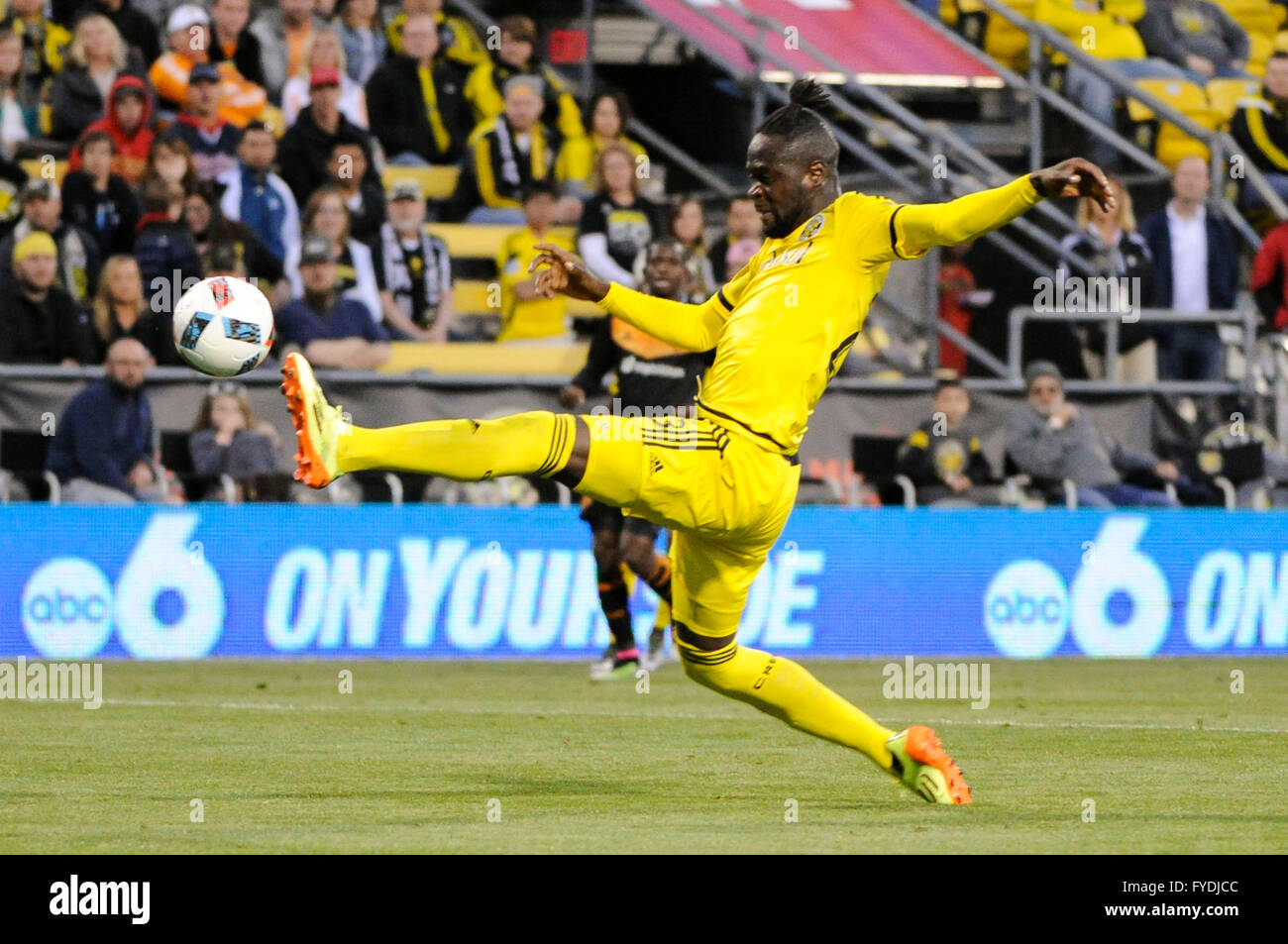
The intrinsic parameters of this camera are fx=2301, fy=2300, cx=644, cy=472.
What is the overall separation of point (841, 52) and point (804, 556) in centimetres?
716

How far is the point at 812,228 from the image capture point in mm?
8305

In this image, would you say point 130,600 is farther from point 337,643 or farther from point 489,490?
point 489,490

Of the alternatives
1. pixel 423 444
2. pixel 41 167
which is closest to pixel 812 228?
pixel 423 444

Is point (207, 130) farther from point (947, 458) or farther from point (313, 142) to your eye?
point (947, 458)

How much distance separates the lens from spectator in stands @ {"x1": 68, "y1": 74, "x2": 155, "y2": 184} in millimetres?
17641

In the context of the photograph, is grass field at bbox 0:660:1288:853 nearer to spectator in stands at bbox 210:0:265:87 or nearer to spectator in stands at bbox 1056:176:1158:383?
spectator in stands at bbox 1056:176:1158:383

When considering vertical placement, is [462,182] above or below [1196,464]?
above

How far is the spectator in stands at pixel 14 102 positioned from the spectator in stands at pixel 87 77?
12.2 inches

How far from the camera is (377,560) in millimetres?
15531

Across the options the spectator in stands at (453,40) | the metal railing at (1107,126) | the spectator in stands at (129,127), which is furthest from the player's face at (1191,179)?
the spectator in stands at (129,127)

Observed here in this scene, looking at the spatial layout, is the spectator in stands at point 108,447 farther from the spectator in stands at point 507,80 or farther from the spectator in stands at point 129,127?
the spectator in stands at point 507,80

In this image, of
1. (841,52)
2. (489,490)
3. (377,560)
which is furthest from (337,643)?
(841,52)
